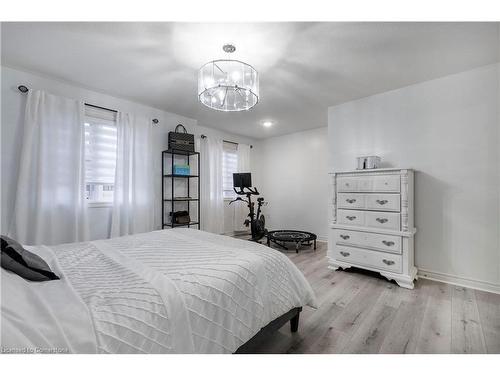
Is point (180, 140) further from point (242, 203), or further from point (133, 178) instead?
point (242, 203)

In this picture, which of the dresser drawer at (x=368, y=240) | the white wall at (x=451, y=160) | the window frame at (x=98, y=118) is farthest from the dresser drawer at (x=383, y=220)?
the window frame at (x=98, y=118)

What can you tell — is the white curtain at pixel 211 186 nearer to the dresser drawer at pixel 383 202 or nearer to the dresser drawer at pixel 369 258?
the dresser drawer at pixel 369 258

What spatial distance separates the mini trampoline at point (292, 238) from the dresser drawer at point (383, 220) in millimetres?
1391

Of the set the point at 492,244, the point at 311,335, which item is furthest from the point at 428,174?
the point at 311,335

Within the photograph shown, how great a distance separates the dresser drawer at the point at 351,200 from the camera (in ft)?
9.00

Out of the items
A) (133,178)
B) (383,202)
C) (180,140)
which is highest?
(180,140)

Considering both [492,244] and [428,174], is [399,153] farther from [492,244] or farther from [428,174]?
[492,244]

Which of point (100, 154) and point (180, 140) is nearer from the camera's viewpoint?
point (100, 154)

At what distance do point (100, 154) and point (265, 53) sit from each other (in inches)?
96.0

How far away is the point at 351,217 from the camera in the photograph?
2846 millimetres

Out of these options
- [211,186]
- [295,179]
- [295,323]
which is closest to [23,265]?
[295,323]

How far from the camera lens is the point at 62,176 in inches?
101

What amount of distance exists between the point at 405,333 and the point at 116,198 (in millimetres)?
3341

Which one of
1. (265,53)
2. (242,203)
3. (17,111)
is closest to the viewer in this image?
(265,53)
